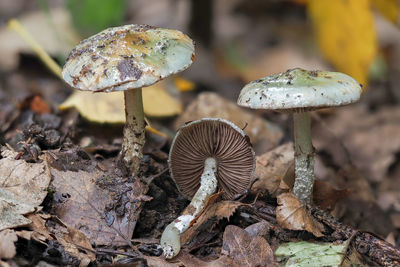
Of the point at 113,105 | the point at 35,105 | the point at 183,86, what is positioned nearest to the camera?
the point at 113,105

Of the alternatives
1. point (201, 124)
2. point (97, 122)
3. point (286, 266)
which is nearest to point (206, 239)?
point (286, 266)

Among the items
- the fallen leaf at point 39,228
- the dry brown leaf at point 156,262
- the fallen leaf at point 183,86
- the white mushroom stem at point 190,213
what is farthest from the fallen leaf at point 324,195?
the fallen leaf at point 183,86

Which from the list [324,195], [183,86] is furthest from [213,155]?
[183,86]

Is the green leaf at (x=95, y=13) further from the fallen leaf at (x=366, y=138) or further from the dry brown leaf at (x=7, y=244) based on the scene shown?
the dry brown leaf at (x=7, y=244)

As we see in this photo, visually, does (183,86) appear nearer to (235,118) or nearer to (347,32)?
(235,118)

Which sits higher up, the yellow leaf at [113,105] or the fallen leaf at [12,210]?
the yellow leaf at [113,105]

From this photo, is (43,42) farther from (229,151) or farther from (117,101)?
(229,151)
